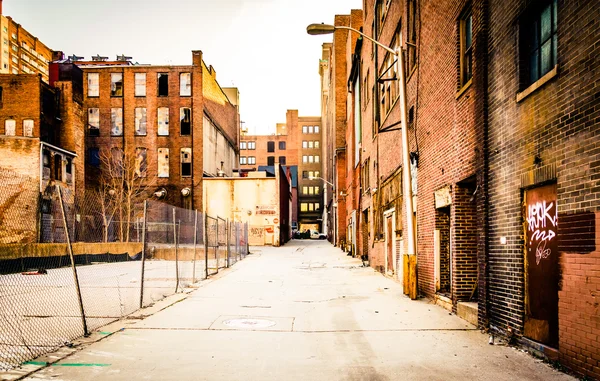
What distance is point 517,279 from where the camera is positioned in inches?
271

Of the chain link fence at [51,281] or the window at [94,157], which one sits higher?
the window at [94,157]

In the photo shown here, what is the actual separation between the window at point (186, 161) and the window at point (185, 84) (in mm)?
5610

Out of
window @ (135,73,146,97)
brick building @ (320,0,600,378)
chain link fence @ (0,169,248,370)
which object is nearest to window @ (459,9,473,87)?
brick building @ (320,0,600,378)

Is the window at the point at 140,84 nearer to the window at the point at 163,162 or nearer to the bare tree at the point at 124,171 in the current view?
the bare tree at the point at 124,171

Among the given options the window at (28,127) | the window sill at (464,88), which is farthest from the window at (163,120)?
the window sill at (464,88)

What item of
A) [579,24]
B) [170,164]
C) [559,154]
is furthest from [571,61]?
[170,164]

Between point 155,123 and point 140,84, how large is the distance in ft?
14.4

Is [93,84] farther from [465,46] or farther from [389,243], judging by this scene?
[465,46]

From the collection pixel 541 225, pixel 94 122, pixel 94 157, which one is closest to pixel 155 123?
pixel 94 122

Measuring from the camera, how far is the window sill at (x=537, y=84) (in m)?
5.89

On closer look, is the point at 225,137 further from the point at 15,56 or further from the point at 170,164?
the point at 15,56

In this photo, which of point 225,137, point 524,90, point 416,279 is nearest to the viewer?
point 524,90

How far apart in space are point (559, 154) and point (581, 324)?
1994 mm

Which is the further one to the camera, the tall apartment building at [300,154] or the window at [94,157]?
the tall apartment building at [300,154]
